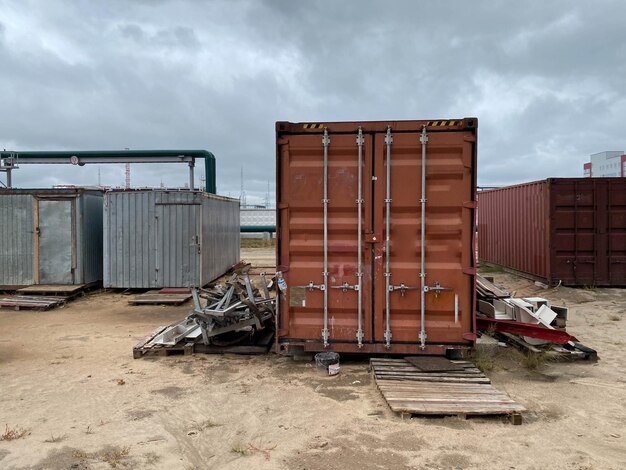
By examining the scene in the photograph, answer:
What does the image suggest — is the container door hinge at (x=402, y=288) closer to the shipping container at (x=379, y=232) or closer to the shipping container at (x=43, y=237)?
the shipping container at (x=379, y=232)

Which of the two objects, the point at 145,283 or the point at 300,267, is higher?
the point at 300,267

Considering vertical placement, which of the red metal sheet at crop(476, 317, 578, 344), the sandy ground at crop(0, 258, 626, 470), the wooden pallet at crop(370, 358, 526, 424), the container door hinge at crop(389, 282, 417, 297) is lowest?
the sandy ground at crop(0, 258, 626, 470)

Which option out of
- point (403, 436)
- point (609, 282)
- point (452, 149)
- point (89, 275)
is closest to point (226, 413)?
point (403, 436)

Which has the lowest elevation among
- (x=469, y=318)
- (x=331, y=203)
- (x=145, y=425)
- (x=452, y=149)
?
(x=145, y=425)

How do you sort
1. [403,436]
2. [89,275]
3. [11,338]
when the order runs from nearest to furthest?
[403,436] → [11,338] → [89,275]

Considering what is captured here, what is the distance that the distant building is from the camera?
57.0 meters

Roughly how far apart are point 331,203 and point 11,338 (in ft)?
20.9

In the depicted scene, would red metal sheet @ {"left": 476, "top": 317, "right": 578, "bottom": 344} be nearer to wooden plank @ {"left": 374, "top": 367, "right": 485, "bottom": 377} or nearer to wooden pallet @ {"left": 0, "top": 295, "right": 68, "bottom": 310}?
wooden plank @ {"left": 374, "top": 367, "right": 485, "bottom": 377}

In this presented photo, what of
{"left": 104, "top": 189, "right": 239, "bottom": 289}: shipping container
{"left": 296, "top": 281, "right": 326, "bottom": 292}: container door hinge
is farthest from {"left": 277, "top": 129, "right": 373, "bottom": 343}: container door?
{"left": 104, "top": 189, "right": 239, "bottom": 289}: shipping container

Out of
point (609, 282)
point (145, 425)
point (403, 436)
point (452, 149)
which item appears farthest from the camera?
point (609, 282)

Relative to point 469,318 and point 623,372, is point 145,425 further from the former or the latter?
point 623,372

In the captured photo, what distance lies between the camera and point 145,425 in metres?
4.57

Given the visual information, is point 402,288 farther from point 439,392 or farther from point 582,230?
point 582,230

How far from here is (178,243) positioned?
12.8m
